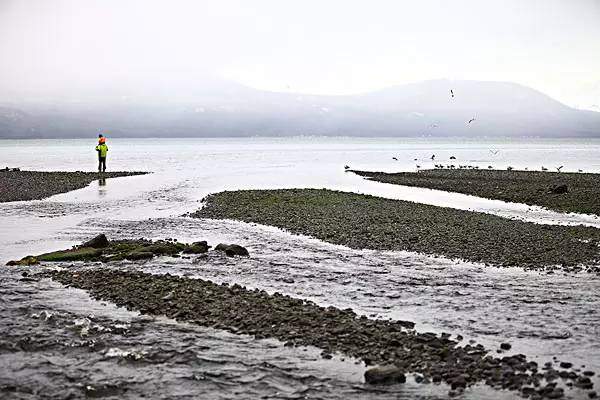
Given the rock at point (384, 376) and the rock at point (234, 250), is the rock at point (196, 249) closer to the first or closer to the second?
the rock at point (234, 250)

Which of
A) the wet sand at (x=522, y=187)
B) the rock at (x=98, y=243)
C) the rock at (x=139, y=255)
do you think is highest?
the wet sand at (x=522, y=187)

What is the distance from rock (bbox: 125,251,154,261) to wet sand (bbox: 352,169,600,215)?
2636cm

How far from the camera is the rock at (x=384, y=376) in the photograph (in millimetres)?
10758

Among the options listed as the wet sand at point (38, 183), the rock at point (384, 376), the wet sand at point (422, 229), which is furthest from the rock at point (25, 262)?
the wet sand at point (38, 183)

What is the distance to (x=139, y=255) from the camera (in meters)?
21.7

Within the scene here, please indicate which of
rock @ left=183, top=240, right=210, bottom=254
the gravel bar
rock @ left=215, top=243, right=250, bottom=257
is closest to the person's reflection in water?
rock @ left=183, top=240, right=210, bottom=254

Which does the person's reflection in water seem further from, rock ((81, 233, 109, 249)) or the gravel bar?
the gravel bar

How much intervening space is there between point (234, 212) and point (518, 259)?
18.4 metres

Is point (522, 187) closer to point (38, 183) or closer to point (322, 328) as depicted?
point (322, 328)

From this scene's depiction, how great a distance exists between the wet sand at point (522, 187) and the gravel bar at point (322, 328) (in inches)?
1056

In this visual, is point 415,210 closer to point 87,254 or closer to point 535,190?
point 535,190

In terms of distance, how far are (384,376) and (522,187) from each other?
43.1m

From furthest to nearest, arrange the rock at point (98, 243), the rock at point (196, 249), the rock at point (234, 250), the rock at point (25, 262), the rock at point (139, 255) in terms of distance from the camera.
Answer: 1. the rock at point (98, 243)
2. the rock at point (196, 249)
3. the rock at point (234, 250)
4. the rock at point (139, 255)
5. the rock at point (25, 262)

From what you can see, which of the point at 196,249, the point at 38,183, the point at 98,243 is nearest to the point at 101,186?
the point at 38,183
